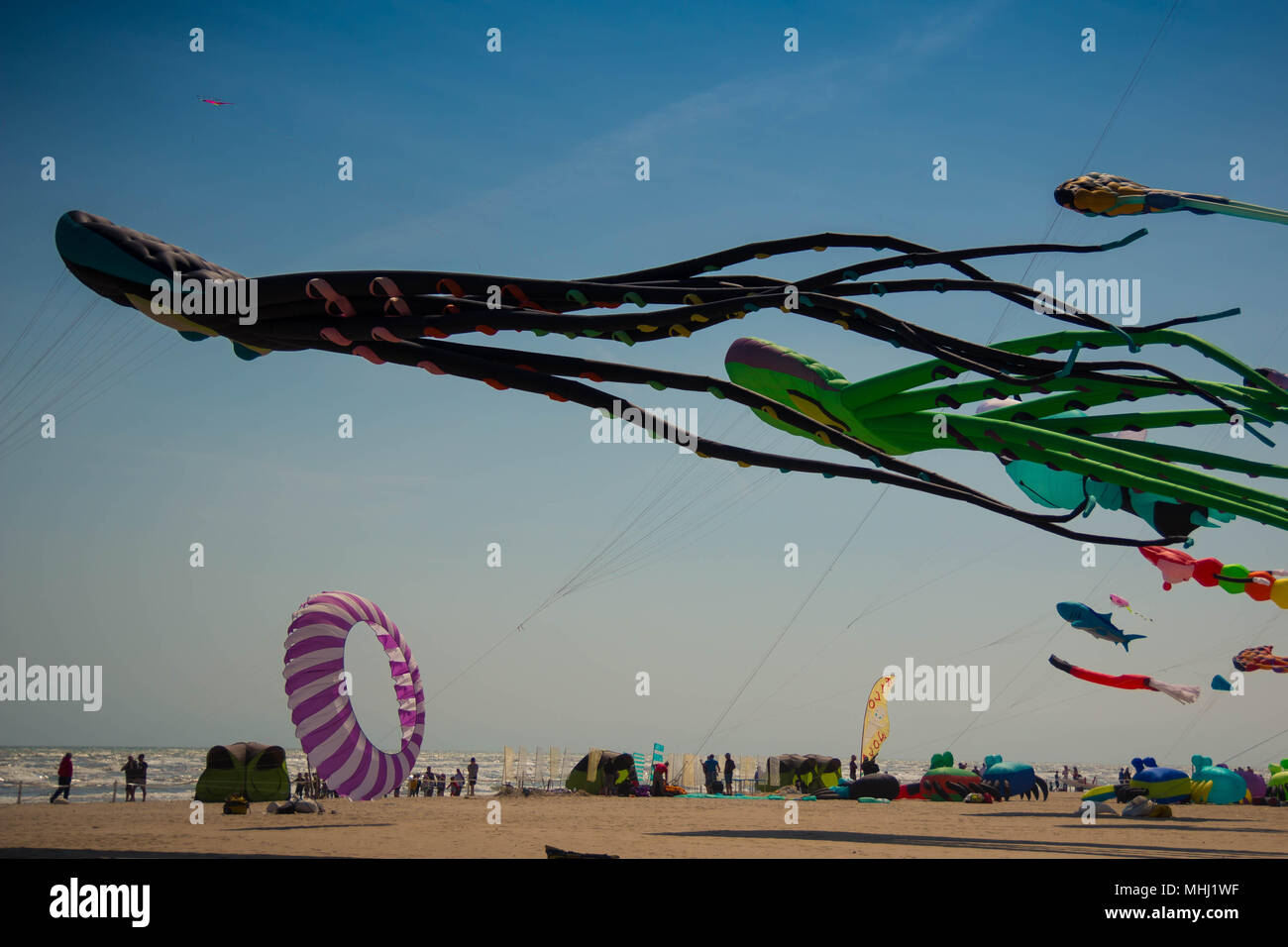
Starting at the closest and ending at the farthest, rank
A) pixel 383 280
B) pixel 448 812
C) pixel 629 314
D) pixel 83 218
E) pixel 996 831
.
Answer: pixel 629 314 → pixel 383 280 → pixel 83 218 → pixel 996 831 → pixel 448 812

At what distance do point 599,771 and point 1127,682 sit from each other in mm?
17506

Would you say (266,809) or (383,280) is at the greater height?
(383,280)

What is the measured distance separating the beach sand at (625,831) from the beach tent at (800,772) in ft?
30.1

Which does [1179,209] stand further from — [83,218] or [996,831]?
[83,218]

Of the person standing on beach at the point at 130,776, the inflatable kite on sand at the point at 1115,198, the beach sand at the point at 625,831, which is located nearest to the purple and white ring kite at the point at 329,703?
the beach sand at the point at 625,831

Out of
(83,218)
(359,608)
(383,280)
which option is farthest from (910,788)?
(83,218)

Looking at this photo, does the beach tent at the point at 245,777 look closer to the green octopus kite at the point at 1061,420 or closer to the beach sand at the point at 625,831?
the beach sand at the point at 625,831

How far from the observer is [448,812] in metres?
22.9

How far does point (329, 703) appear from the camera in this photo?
19.6 metres

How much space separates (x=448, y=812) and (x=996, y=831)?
469 inches

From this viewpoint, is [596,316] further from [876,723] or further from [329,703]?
[876,723]

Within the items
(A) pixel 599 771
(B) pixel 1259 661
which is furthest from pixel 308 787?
(B) pixel 1259 661

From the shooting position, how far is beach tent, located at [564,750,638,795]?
31188mm

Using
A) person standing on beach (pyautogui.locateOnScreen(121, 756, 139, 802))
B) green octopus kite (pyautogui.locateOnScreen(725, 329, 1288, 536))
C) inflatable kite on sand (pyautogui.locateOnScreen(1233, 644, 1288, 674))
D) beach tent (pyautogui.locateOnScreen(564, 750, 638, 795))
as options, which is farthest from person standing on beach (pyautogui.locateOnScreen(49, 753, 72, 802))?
inflatable kite on sand (pyautogui.locateOnScreen(1233, 644, 1288, 674))
